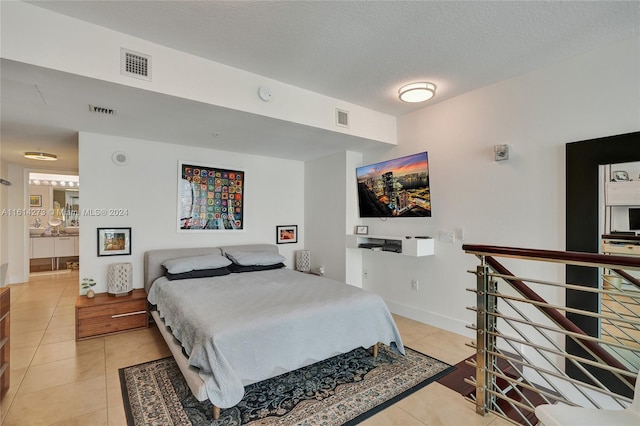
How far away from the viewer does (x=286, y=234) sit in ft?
17.4

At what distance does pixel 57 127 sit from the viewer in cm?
349

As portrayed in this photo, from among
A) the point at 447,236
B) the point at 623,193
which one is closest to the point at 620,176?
the point at 623,193

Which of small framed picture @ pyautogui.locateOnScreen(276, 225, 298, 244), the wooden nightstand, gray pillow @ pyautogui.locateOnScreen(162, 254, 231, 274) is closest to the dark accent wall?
gray pillow @ pyautogui.locateOnScreen(162, 254, 231, 274)

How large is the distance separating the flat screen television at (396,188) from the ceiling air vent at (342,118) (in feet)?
3.04

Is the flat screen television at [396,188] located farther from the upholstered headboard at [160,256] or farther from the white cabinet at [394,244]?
the upholstered headboard at [160,256]

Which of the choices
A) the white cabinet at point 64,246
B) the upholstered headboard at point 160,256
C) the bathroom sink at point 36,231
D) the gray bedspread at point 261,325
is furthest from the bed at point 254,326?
the bathroom sink at point 36,231

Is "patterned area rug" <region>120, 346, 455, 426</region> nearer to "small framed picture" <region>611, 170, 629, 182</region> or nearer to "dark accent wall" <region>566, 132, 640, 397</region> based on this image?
"dark accent wall" <region>566, 132, 640, 397</region>

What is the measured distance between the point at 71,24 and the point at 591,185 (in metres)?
4.11

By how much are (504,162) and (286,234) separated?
3417mm

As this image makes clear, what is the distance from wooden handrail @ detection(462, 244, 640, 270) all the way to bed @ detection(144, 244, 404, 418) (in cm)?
134

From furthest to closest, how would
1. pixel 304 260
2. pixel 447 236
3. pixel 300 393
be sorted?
pixel 304 260 → pixel 447 236 → pixel 300 393

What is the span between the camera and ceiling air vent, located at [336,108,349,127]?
3.54m

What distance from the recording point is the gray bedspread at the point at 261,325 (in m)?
2.04

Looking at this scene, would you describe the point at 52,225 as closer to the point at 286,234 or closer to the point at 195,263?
the point at 195,263
